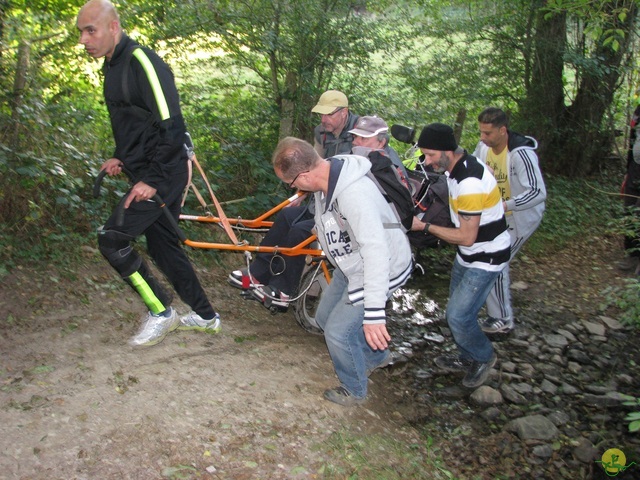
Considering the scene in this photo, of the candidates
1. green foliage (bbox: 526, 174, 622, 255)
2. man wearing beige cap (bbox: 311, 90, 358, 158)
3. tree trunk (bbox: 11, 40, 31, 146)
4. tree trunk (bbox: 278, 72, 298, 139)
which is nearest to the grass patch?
man wearing beige cap (bbox: 311, 90, 358, 158)

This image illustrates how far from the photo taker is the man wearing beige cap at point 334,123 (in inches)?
215

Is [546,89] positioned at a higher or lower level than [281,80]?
lower

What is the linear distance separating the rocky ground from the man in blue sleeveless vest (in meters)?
0.58

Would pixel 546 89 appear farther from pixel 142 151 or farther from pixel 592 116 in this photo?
pixel 142 151

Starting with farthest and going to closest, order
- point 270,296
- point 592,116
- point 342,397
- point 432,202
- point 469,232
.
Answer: point 592,116, point 270,296, point 432,202, point 469,232, point 342,397

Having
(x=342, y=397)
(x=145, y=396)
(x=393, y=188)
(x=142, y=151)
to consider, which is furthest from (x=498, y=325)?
(x=142, y=151)

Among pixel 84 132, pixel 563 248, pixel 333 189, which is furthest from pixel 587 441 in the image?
pixel 84 132

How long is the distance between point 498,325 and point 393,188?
108 inches

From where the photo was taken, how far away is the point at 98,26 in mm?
3721

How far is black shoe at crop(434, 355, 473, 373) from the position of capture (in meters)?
5.37

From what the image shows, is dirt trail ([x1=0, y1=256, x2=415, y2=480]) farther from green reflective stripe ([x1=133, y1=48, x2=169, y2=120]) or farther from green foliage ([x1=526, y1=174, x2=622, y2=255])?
green foliage ([x1=526, y1=174, x2=622, y2=255])

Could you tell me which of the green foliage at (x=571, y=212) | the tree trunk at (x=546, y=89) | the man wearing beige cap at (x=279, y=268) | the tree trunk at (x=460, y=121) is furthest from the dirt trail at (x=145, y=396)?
the tree trunk at (x=546, y=89)

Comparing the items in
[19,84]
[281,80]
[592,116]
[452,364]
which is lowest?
[452,364]

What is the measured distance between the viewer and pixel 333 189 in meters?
3.49
